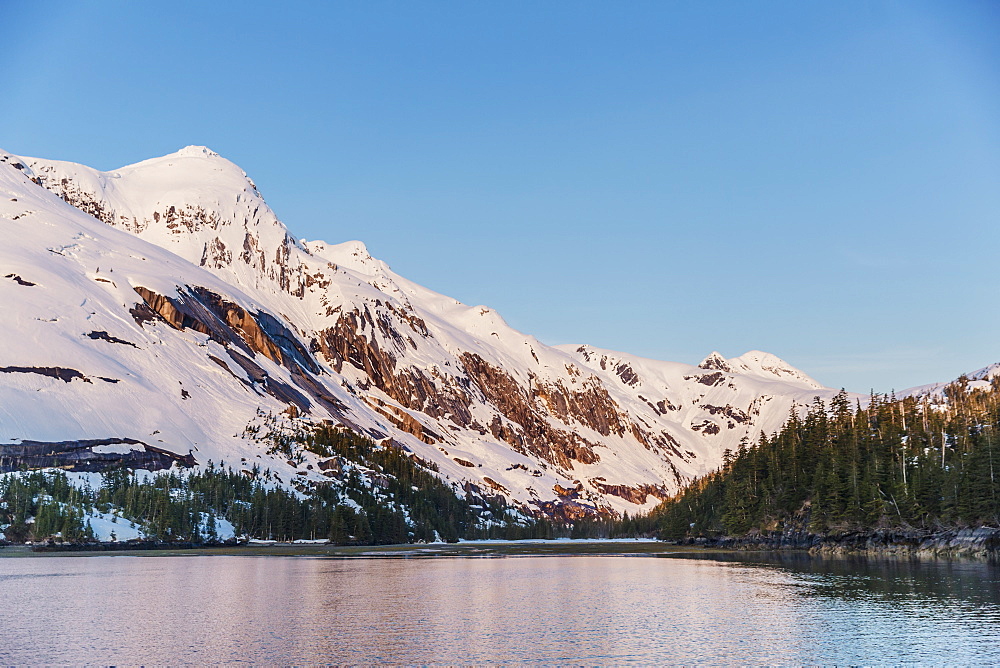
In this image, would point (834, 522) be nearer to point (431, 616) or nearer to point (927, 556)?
point (927, 556)

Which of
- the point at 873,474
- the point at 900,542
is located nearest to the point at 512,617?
the point at 900,542

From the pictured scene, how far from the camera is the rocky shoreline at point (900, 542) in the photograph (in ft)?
397

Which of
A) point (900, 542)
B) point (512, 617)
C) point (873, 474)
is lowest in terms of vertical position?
point (900, 542)

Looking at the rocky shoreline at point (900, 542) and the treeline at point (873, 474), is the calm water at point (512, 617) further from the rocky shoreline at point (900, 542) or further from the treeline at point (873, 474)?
the treeline at point (873, 474)

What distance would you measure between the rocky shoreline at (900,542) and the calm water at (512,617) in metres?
Answer: 18.9

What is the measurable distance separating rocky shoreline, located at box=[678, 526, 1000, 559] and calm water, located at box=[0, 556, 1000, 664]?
18.9 m

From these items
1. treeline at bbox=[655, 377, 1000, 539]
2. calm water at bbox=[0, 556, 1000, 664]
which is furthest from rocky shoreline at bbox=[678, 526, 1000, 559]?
calm water at bbox=[0, 556, 1000, 664]

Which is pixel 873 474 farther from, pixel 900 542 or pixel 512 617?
pixel 512 617

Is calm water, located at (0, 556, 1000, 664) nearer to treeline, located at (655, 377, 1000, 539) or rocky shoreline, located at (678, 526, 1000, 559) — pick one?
rocky shoreline, located at (678, 526, 1000, 559)

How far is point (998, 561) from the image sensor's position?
110 metres

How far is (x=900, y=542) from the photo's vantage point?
136875mm

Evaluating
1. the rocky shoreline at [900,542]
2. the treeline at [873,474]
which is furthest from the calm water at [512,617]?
the treeline at [873,474]

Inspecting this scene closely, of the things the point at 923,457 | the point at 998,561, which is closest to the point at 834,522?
the point at 923,457

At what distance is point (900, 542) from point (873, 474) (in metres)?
11.3
